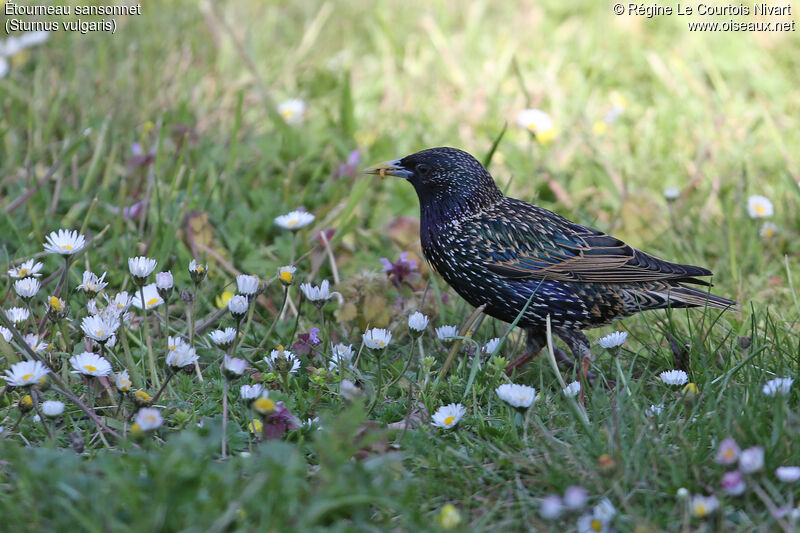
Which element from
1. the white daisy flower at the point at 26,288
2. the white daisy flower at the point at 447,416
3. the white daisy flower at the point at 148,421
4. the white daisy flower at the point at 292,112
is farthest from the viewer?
the white daisy flower at the point at 292,112

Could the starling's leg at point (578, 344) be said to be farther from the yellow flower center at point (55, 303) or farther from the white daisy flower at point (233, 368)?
the yellow flower center at point (55, 303)

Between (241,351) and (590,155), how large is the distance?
2.93m

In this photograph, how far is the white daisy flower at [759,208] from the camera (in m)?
4.71

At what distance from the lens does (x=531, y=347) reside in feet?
12.7

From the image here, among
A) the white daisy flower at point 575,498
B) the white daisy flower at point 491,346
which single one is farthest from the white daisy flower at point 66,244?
the white daisy flower at point 575,498

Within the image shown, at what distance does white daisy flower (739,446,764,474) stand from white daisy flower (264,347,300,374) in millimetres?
1530

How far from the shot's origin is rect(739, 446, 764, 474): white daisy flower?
244cm

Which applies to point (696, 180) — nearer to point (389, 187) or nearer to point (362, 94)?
point (389, 187)

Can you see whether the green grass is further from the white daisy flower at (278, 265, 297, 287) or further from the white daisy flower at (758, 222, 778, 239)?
the white daisy flower at (278, 265, 297, 287)

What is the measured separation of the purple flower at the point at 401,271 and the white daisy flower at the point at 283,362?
0.94 m

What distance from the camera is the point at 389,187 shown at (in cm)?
553

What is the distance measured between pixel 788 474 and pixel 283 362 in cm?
164

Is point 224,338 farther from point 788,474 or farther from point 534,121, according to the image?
point 534,121

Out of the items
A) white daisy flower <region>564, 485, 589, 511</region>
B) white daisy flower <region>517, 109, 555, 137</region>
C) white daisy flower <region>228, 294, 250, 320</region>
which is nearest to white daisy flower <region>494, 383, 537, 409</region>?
white daisy flower <region>564, 485, 589, 511</region>
